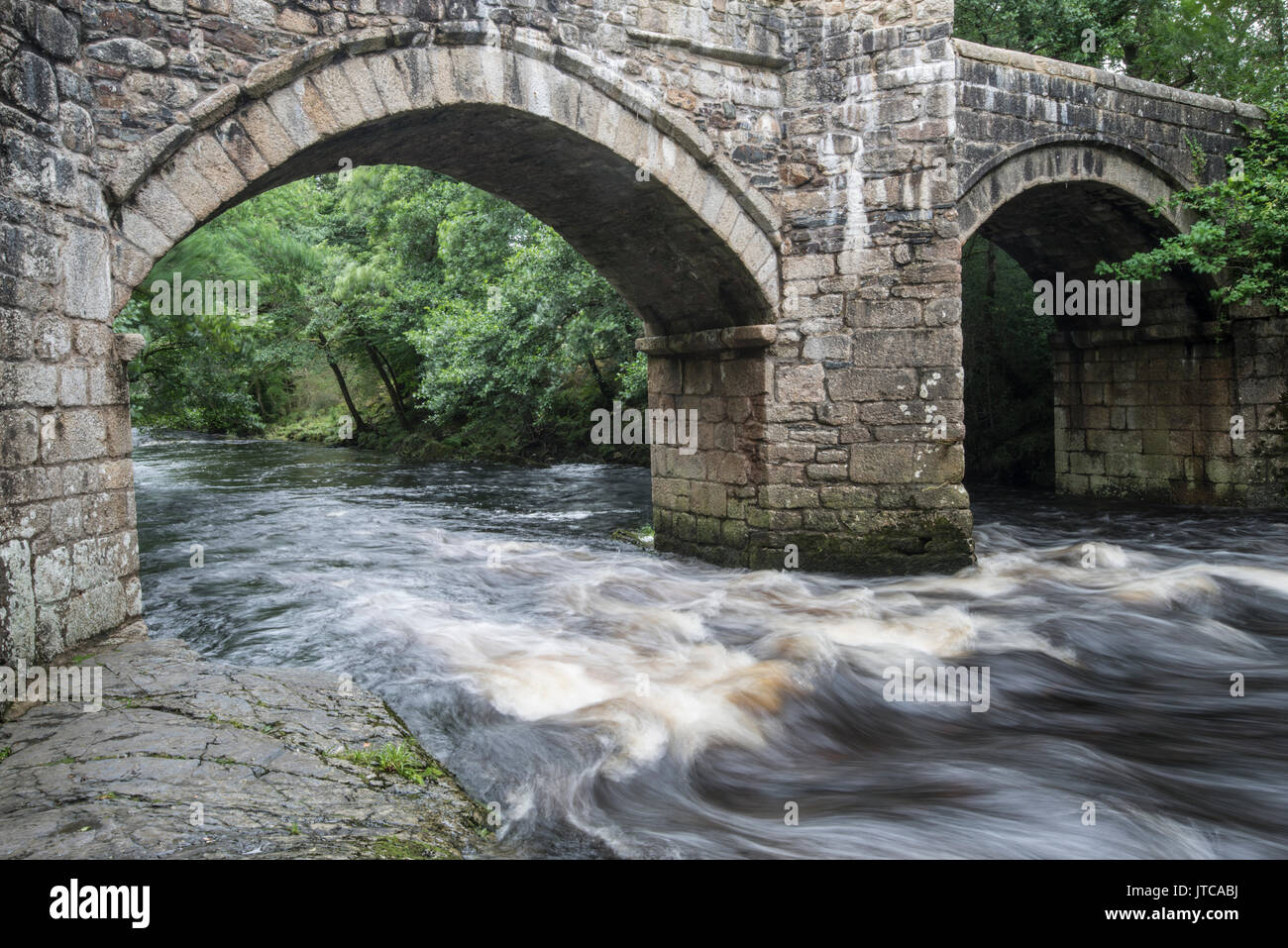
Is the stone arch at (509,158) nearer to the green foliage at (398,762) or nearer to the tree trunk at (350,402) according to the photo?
the green foliage at (398,762)

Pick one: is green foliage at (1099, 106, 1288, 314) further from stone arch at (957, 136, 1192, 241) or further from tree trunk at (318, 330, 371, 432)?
tree trunk at (318, 330, 371, 432)

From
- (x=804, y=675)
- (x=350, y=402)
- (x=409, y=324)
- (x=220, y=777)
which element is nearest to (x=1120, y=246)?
(x=804, y=675)

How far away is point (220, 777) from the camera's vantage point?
2.78 metres

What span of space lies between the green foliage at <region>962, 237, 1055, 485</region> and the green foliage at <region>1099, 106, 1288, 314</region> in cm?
320

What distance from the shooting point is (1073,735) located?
4141 millimetres

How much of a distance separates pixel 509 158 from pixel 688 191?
3.94 ft

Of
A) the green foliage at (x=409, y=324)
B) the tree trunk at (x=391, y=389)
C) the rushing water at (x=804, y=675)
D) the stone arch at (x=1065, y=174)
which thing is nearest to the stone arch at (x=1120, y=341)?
the stone arch at (x=1065, y=174)

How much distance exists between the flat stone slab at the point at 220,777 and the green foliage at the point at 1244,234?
7.98 metres

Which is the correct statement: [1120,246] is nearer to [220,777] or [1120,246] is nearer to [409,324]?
[220,777]

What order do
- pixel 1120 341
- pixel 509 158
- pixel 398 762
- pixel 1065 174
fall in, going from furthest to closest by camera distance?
pixel 1120 341 < pixel 1065 174 < pixel 509 158 < pixel 398 762

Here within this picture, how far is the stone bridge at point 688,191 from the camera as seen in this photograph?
3963mm

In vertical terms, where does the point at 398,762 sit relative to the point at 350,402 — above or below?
below

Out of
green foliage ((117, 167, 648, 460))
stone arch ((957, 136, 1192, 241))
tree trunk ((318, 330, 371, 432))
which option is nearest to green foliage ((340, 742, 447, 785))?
stone arch ((957, 136, 1192, 241))

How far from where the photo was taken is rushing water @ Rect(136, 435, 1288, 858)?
330 centimetres
